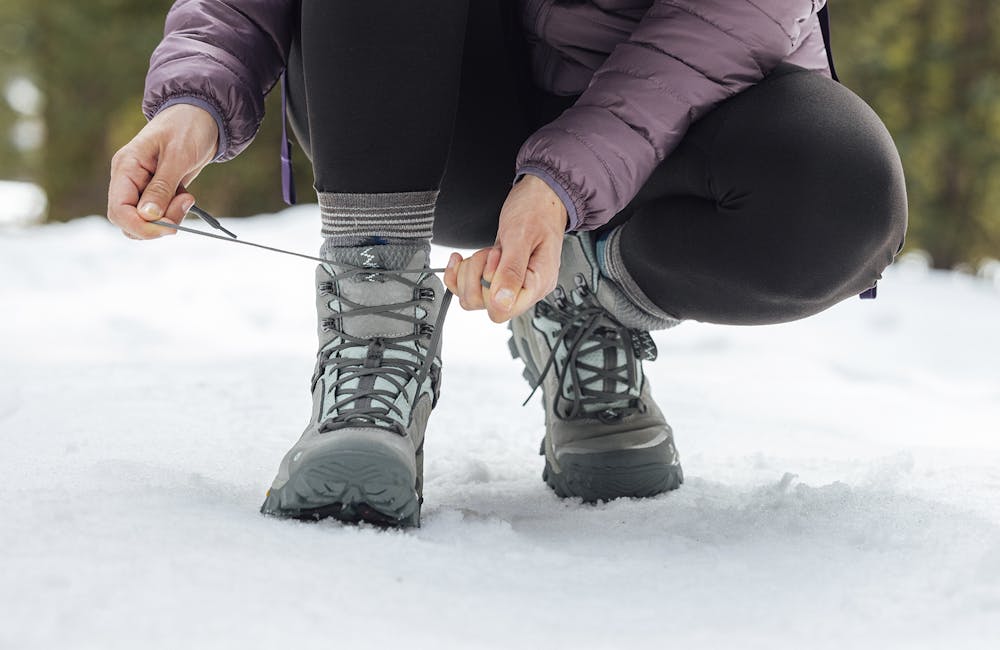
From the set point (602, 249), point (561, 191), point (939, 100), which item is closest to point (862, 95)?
point (939, 100)

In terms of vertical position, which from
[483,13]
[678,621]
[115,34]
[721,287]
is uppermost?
[115,34]

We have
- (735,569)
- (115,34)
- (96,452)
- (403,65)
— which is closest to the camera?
(735,569)

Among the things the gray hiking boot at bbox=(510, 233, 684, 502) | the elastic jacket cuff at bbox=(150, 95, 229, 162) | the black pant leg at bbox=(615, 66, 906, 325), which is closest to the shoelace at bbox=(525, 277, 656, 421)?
the gray hiking boot at bbox=(510, 233, 684, 502)

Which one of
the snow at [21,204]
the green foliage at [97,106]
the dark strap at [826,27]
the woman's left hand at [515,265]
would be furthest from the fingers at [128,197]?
the snow at [21,204]

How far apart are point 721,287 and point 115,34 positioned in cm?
575

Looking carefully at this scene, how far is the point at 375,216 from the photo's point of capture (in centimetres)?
96

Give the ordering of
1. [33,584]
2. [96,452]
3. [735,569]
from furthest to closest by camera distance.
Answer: [96,452] < [735,569] < [33,584]

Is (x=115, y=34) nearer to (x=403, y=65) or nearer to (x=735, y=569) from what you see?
(x=403, y=65)

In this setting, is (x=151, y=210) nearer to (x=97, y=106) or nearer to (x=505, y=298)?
(x=505, y=298)

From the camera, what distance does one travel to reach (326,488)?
33.7 inches

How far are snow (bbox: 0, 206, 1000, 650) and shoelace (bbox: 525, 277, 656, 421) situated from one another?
0.12 metres

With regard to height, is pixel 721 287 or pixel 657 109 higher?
pixel 657 109

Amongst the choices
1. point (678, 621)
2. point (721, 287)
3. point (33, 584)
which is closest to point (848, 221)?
point (721, 287)

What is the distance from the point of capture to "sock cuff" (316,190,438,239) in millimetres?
955
